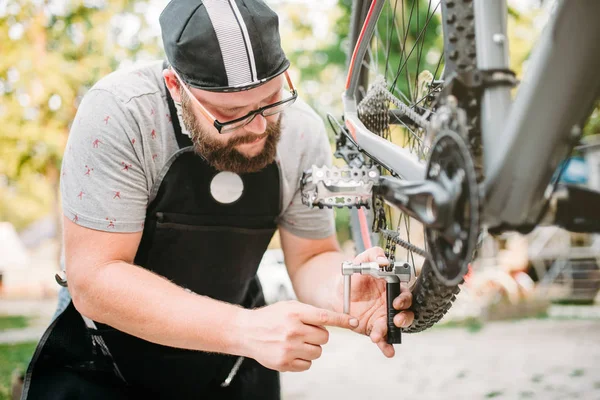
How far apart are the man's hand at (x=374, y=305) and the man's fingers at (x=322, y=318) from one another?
104 mm

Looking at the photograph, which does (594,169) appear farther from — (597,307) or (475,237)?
(597,307)

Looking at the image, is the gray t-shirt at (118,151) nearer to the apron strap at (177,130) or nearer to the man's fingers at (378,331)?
the apron strap at (177,130)

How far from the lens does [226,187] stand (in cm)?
172

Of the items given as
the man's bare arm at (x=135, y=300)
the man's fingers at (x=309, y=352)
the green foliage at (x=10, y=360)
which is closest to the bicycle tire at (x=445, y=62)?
the man's fingers at (x=309, y=352)

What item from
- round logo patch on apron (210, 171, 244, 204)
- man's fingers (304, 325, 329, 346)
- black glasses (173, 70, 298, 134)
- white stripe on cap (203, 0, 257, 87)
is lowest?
man's fingers (304, 325, 329, 346)

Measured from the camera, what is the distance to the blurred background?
14.8ft

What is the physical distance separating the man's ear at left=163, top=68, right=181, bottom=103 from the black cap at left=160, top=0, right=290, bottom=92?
115 mm

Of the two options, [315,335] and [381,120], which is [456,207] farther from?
[381,120]

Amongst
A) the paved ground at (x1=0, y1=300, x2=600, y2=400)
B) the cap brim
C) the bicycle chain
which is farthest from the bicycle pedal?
the paved ground at (x1=0, y1=300, x2=600, y2=400)

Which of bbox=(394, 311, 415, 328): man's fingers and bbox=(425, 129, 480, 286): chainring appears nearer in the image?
bbox=(425, 129, 480, 286): chainring

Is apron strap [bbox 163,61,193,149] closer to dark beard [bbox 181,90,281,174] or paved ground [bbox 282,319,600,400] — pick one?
dark beard [bbox 181,90,281,174]

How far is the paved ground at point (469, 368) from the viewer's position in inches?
161

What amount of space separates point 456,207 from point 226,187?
3.24 ft

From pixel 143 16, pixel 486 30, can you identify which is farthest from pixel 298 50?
pixel 486 30
